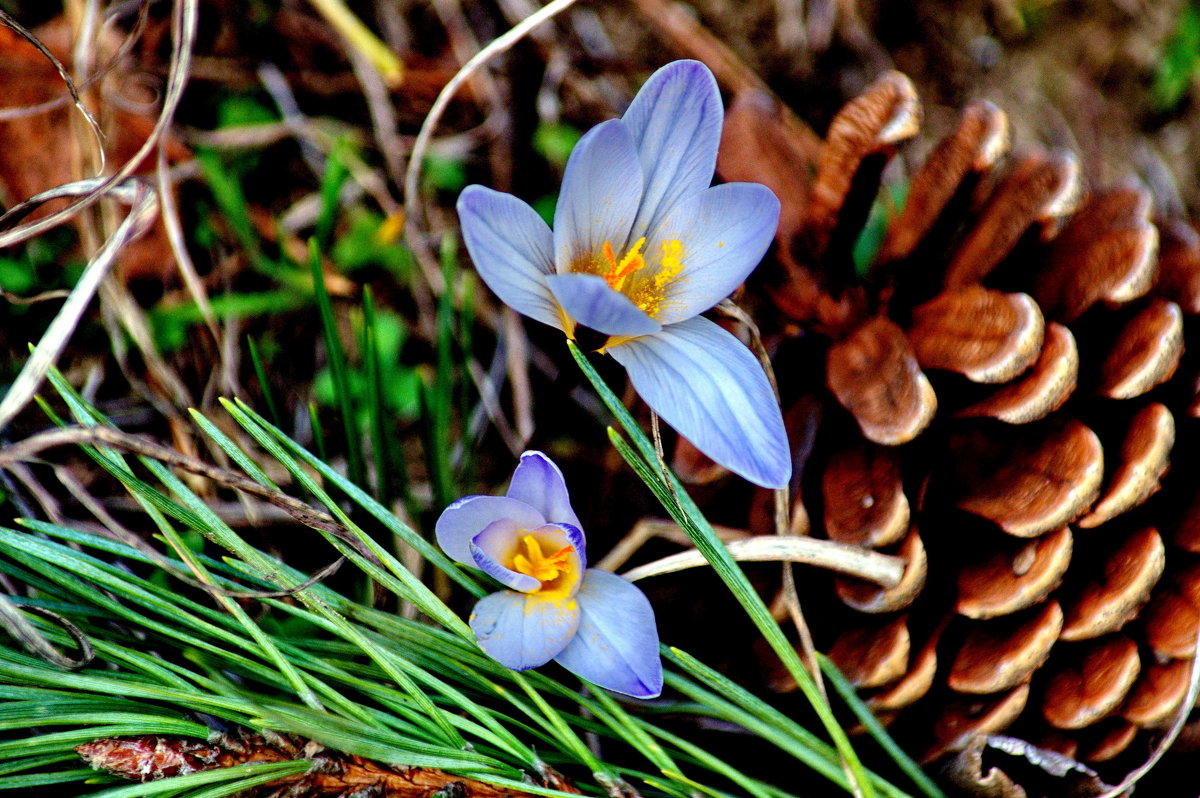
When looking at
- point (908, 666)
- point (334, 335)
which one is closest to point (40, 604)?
point (334, 335)

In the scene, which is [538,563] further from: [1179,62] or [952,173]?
[1179,62]

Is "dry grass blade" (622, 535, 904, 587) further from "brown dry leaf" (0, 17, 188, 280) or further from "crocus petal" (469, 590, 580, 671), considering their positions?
"brown dry leaf" (0, 17, 188, 280)

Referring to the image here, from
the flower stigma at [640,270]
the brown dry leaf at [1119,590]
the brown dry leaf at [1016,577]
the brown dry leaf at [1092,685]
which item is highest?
the flower stigma at [640,270]

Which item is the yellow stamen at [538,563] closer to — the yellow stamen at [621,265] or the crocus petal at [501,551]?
the crocus petal at [501,551]

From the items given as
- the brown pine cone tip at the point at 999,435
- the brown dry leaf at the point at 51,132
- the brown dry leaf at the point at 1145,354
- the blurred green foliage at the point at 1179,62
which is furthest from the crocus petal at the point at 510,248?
the blurred green foliage at the point at 1179,62

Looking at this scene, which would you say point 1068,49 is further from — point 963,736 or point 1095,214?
point 963,736

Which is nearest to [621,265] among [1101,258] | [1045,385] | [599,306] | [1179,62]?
[599,306]

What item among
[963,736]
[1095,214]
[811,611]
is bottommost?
[963,736]
